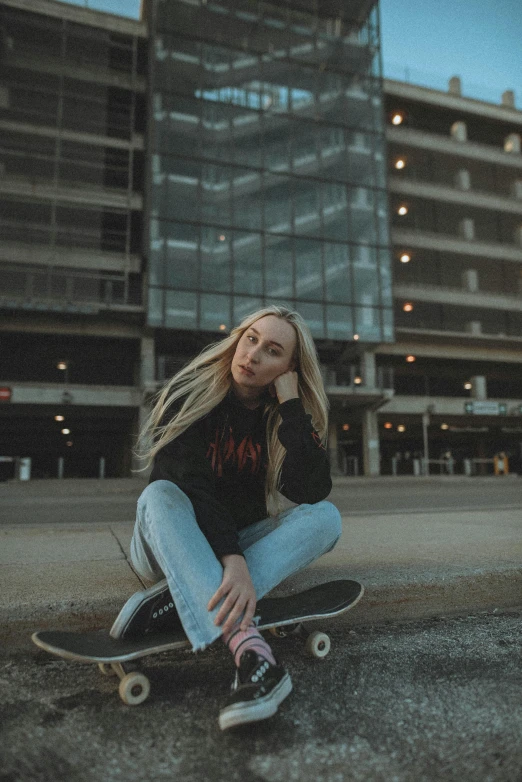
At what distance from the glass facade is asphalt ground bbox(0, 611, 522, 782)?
2088 centimetres

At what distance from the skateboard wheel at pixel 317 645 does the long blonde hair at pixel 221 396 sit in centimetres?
62

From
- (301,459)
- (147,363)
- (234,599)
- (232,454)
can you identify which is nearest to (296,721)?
(234,599)

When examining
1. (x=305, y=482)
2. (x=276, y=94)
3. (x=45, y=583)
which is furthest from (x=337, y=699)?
(x=276, y=94)

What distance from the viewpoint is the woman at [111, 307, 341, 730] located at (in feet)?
5.28

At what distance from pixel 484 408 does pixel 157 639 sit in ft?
93.8

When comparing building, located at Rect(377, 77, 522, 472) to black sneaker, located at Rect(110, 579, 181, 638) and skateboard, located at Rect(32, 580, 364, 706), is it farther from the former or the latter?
black sneaker, located at Rect(110, 579, 181, 638)

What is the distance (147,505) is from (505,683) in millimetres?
1385

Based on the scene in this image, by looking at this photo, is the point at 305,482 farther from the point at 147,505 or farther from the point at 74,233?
the point at 74,233

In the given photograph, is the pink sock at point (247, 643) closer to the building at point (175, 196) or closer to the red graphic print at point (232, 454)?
the red graphic print at point (232, 454)

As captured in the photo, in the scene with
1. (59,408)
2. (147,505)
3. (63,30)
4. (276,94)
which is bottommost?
(147,505)

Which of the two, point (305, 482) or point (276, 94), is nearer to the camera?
point (305, 482)

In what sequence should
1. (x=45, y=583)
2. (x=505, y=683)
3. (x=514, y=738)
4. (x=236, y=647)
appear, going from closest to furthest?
(x=514, y=738) < (x=236, y=647) < (x=505, y=683) < (x=45, y=583)

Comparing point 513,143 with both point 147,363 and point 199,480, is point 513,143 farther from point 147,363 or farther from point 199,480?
point 199,480

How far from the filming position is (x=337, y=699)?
1.59m
